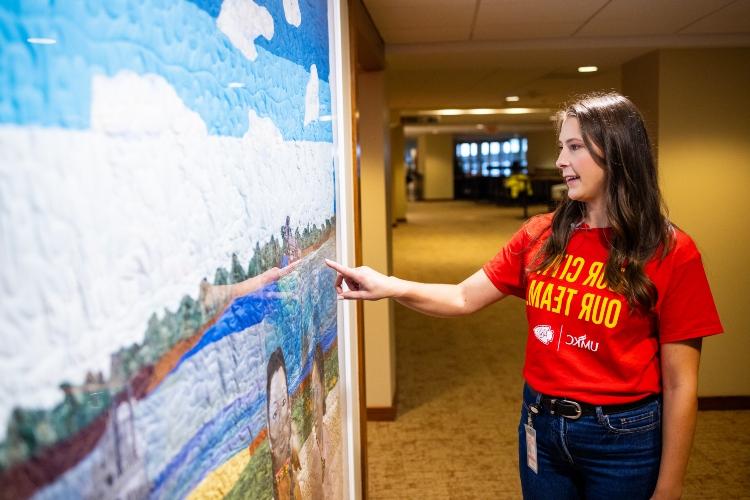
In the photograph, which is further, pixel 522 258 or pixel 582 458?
pixel 522 258

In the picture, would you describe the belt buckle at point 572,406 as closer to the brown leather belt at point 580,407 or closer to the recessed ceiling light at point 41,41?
the brown leather belt at point 580,407

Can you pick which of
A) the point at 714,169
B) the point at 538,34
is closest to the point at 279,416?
the point at 538,34

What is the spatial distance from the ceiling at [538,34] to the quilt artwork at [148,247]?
210 centimetres

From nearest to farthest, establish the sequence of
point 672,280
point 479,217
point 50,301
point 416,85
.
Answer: point 50,301 < point 672,280 < point 416,85 < point 479,217

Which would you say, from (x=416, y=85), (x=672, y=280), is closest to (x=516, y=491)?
(x=672, y=280)

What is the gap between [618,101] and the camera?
1561 millimetres

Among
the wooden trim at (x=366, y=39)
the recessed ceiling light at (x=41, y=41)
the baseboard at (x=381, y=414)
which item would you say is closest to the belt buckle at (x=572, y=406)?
the recessed ceiling light at (x=41, y=41)

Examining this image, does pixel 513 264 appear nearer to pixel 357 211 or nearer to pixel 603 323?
pixel 603 323

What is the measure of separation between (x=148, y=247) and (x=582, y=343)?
112 cm

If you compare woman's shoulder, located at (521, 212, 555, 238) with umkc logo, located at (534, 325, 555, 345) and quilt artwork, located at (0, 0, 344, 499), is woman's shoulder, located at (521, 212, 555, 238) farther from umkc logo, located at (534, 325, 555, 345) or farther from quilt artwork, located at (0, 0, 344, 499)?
quilt artwork, located at (0, 0, 344, 499)

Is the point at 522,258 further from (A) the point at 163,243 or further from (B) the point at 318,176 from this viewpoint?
(A) the point at 163,243

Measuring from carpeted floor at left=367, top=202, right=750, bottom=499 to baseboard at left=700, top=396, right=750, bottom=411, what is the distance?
0.06 meters

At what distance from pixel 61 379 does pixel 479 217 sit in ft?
53.3

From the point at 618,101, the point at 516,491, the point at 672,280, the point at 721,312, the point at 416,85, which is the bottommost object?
the point at 516,491
